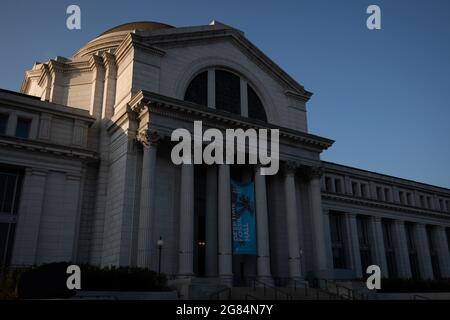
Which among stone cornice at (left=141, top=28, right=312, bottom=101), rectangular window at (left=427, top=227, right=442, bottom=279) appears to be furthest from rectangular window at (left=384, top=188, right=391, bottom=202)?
stone cornice at (left=141, top=28, right=312, bottom=101)

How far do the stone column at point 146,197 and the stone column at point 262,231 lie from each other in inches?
331

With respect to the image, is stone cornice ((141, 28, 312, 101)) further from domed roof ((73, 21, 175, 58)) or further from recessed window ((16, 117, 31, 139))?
recessed window ((16, 117, 31, 139))

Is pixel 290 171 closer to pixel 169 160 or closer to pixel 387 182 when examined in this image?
pixel 169 160

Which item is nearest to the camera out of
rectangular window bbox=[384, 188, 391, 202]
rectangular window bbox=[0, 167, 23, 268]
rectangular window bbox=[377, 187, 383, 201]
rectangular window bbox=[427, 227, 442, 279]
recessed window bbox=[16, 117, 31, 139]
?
rectangular window bbox=[0, 167, 23, 268]

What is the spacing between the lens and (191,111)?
30.8m

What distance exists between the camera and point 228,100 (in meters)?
36.2

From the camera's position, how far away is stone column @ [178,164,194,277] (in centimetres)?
2807

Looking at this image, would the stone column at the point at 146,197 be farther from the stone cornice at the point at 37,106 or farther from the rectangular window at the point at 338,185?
the rectangular window at the point at 338,185

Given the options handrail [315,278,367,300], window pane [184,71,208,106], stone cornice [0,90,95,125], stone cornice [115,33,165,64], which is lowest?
handrail [315,278,367,300]

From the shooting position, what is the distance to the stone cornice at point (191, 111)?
2925 cm

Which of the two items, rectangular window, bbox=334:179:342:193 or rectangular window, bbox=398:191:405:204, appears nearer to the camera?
rectangular window, bbox=334:179:342:193

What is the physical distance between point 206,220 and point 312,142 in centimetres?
1209

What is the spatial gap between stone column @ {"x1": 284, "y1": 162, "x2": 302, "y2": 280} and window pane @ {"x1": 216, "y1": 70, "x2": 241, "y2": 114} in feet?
22.3

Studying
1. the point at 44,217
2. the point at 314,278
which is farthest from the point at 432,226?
the point at 44,217
